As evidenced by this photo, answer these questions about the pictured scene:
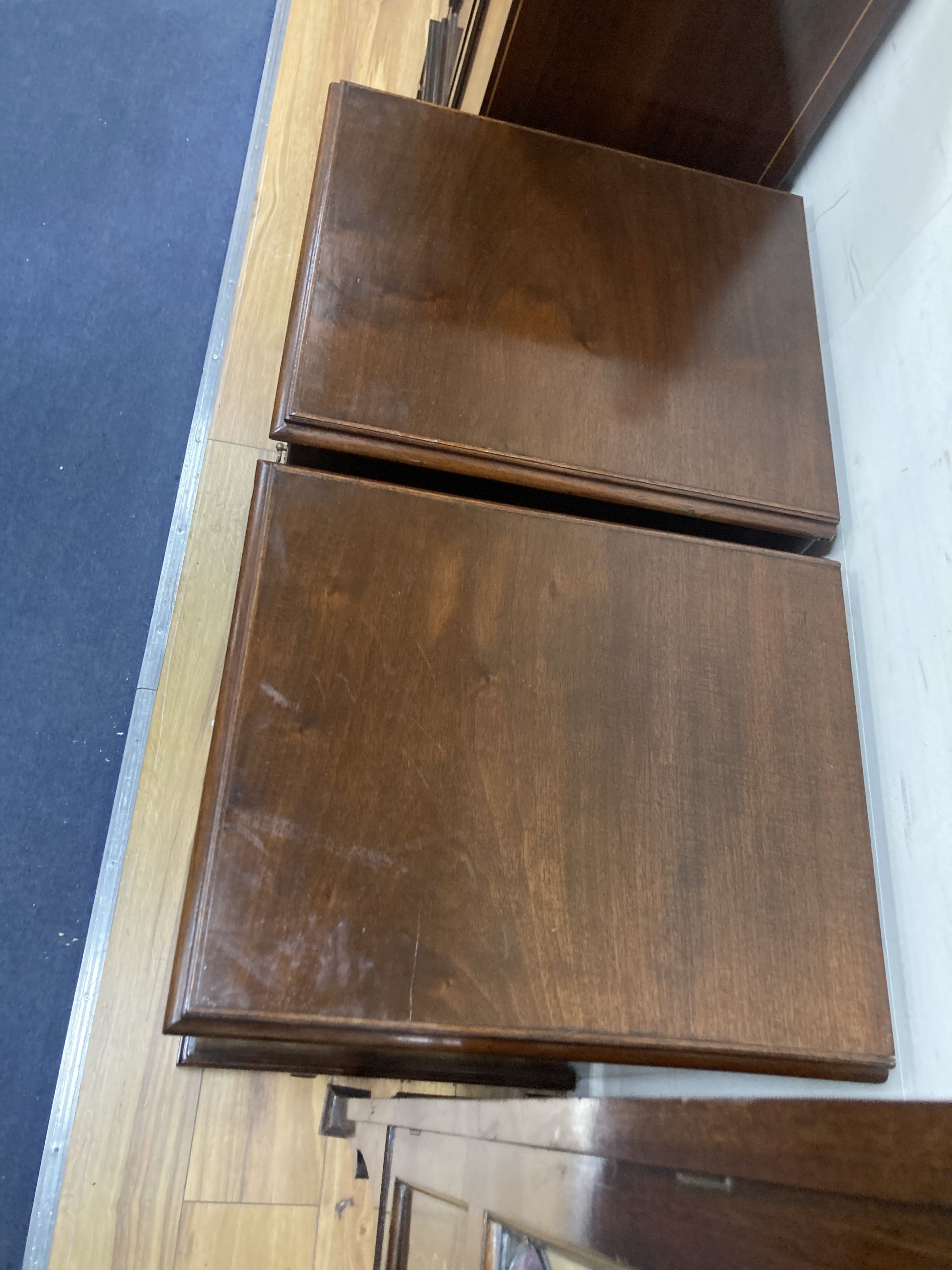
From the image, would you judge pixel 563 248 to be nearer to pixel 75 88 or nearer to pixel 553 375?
pixel 553 375

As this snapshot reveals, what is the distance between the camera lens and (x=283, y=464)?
2.23 feet

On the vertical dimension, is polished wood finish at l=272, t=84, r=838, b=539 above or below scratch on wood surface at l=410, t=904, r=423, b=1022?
above

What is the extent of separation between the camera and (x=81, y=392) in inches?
56.1

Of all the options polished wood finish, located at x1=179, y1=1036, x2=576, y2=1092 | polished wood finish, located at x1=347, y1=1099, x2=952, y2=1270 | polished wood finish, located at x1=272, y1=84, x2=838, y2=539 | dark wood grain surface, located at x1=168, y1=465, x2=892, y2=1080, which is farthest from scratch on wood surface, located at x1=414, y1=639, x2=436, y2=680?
polished wood finish, located at x1=179, y1=1036, x2=576, y2=1092

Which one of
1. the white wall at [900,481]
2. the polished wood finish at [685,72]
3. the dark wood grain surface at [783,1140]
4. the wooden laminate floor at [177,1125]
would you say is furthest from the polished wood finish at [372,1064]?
the polished wood finish at [685,72]

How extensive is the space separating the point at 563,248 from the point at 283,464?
0.99 feet

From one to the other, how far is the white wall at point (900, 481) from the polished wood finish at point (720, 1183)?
220mm

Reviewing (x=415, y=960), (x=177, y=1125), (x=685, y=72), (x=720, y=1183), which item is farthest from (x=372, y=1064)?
(x=685, y=72)

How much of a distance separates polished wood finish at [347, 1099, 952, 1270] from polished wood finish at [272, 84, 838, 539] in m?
0.45

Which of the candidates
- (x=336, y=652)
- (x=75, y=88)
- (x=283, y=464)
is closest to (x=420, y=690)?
(x=336, y=652)

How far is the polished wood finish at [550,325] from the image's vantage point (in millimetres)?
701

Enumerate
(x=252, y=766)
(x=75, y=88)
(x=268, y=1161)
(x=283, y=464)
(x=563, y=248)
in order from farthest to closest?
(x=75, y=88) → (x=268, y=1161) → (x=563, y=248) → (x=283, y=464) → (x=252, y=766)

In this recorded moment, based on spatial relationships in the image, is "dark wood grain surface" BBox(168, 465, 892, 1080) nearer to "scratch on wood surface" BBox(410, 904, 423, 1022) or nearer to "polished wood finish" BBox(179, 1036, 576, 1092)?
"scratch on wood surface" BBox(410, 904, 423, 1022)

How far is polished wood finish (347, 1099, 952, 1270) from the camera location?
260mm
